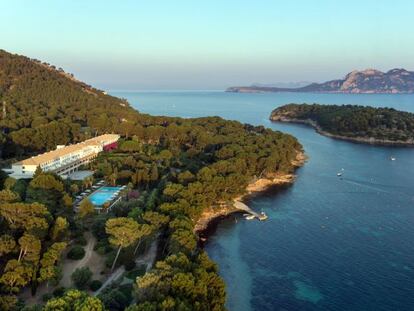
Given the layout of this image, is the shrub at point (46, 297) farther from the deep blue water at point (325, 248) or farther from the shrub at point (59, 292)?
the deep blue water at point (325, 248)

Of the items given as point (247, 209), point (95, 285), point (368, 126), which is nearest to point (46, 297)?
point (95, 285)

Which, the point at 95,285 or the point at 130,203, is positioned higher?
the point at 130,203

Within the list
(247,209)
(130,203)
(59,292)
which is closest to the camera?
(59,292)

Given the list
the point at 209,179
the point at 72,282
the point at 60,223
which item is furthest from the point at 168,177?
the point at 72,282

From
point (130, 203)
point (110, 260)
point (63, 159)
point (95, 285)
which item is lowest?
point (95, 285)

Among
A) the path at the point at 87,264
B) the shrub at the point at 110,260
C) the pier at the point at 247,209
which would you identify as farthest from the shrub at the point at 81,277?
the pier at the point at 247,209

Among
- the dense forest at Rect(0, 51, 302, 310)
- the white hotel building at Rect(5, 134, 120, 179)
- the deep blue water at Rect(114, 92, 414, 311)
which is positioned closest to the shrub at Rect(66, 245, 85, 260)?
the dense forest at Rect(0, 51, 302, 310)

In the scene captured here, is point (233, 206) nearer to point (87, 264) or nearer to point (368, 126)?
point (87, 264)

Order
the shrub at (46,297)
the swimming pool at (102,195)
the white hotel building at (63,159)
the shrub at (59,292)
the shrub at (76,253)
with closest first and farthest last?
the shrub at (46,297)
the shrub at (59,292)
the shrub at (76,253)
the swimming pool at (102,195)
the white hotel building at (63,159)
